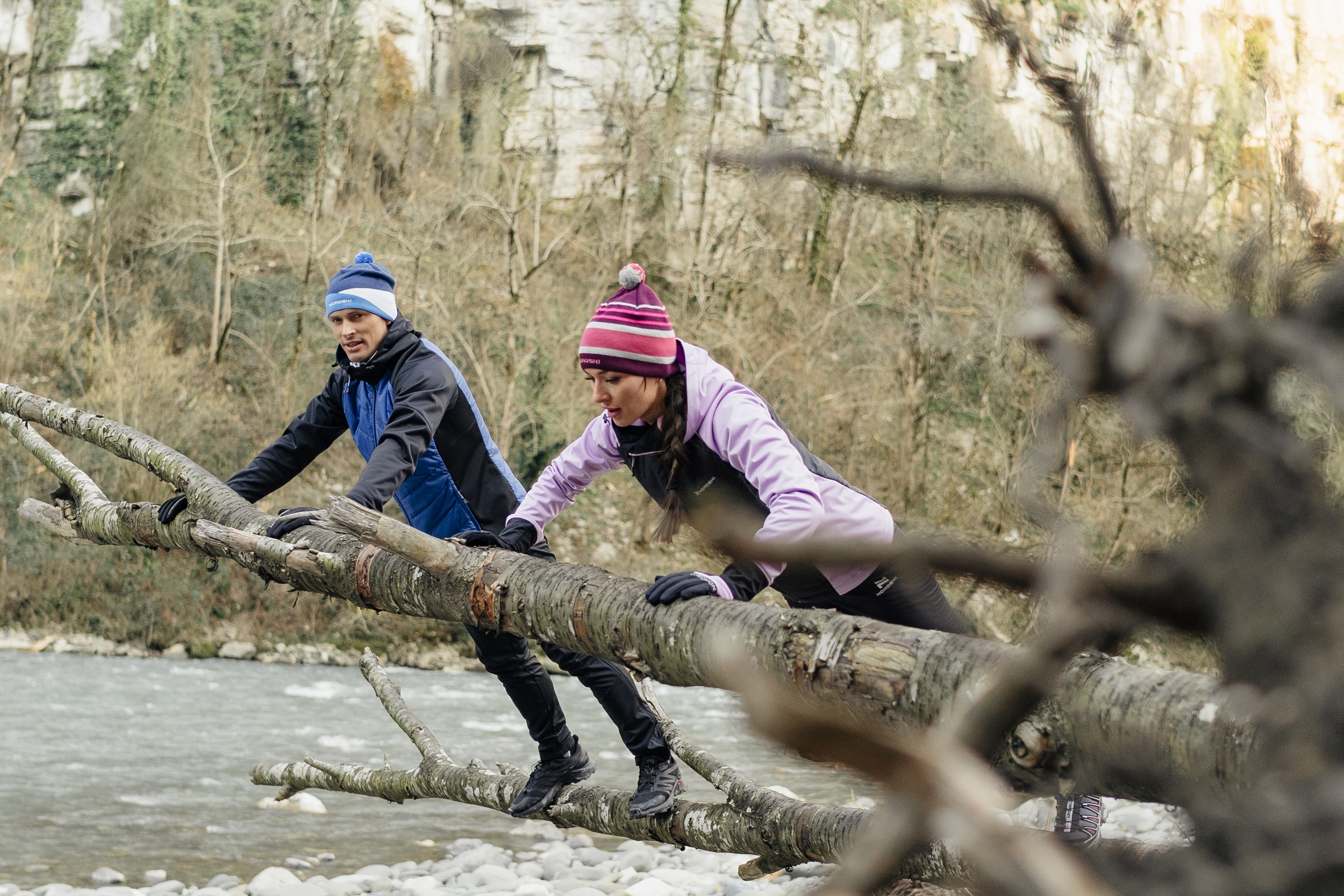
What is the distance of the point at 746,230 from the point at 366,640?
12.9 metres

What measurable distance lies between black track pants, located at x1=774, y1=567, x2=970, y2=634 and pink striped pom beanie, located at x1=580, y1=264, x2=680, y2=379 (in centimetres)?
67

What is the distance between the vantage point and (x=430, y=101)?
30.0 metres

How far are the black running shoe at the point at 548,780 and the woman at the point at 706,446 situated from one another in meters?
1.04

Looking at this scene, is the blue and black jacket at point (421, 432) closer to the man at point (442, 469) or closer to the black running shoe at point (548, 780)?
the man at point (442, 469)

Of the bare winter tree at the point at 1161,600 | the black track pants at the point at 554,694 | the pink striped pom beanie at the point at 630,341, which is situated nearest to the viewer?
the bare winter tree at the point at 1161,600

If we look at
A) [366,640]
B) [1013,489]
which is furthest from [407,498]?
[366,640]

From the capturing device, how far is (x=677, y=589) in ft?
7.57

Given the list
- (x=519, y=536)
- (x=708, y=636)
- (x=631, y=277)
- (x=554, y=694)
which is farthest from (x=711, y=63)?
(x=708, y=636)

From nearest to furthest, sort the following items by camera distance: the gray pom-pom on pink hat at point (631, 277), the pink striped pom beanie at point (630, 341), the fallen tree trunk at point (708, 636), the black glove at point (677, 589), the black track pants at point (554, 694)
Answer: the fallen tree trunk at point (708, 636), the black glove at point (677, 589), the pink striped pom beanie at point (630, 341), the gray pom-pom on pink hat at point (631, 277), the black track pants at point (554, 694)

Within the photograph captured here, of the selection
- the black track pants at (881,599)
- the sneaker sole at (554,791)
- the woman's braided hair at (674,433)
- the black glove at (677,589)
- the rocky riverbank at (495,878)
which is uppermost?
the woman's braided hair at (674,433)

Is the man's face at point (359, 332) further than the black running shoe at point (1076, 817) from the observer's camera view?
Yes

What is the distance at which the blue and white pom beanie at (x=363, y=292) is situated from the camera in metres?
A: 4.12

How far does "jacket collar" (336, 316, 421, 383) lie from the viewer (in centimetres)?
413

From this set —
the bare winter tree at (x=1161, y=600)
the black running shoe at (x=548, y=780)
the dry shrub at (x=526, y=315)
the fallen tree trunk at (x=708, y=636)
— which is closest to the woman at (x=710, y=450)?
the fallen tree trunk at (x=708, y=636)
